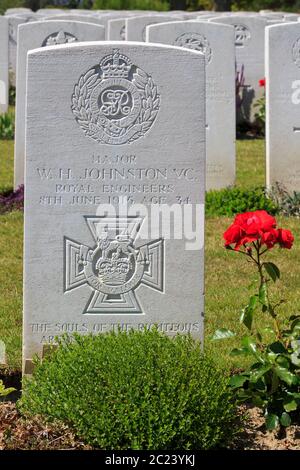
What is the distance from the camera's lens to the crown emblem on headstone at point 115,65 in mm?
4785

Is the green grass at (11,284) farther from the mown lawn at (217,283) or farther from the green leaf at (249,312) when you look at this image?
the green leaf at (249,312)

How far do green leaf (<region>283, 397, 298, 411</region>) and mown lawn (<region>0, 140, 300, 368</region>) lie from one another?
0.84 metres

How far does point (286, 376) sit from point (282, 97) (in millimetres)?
4850

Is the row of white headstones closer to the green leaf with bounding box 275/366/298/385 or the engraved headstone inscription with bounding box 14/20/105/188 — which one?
the green leaf with bounding box 275/366/298/385

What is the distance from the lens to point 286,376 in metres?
4.26

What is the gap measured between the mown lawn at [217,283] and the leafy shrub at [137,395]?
91 centimetres

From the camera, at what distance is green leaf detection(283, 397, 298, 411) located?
4.28 meters

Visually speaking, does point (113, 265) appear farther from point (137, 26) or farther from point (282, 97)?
point (137, 26)

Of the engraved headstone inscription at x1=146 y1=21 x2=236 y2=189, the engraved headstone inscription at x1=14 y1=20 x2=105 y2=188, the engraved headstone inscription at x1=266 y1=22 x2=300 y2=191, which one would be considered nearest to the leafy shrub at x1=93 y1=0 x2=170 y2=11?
the engraved headstone inscription at x1=14 y1=20 x2=105 y2=188

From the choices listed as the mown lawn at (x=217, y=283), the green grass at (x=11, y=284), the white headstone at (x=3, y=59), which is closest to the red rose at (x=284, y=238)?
the mown lawn at (x=217, y=283)

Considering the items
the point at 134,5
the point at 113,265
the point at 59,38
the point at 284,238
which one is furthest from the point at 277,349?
the point at 134,5

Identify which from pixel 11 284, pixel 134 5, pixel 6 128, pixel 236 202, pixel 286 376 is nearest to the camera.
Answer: pixel 286 376
